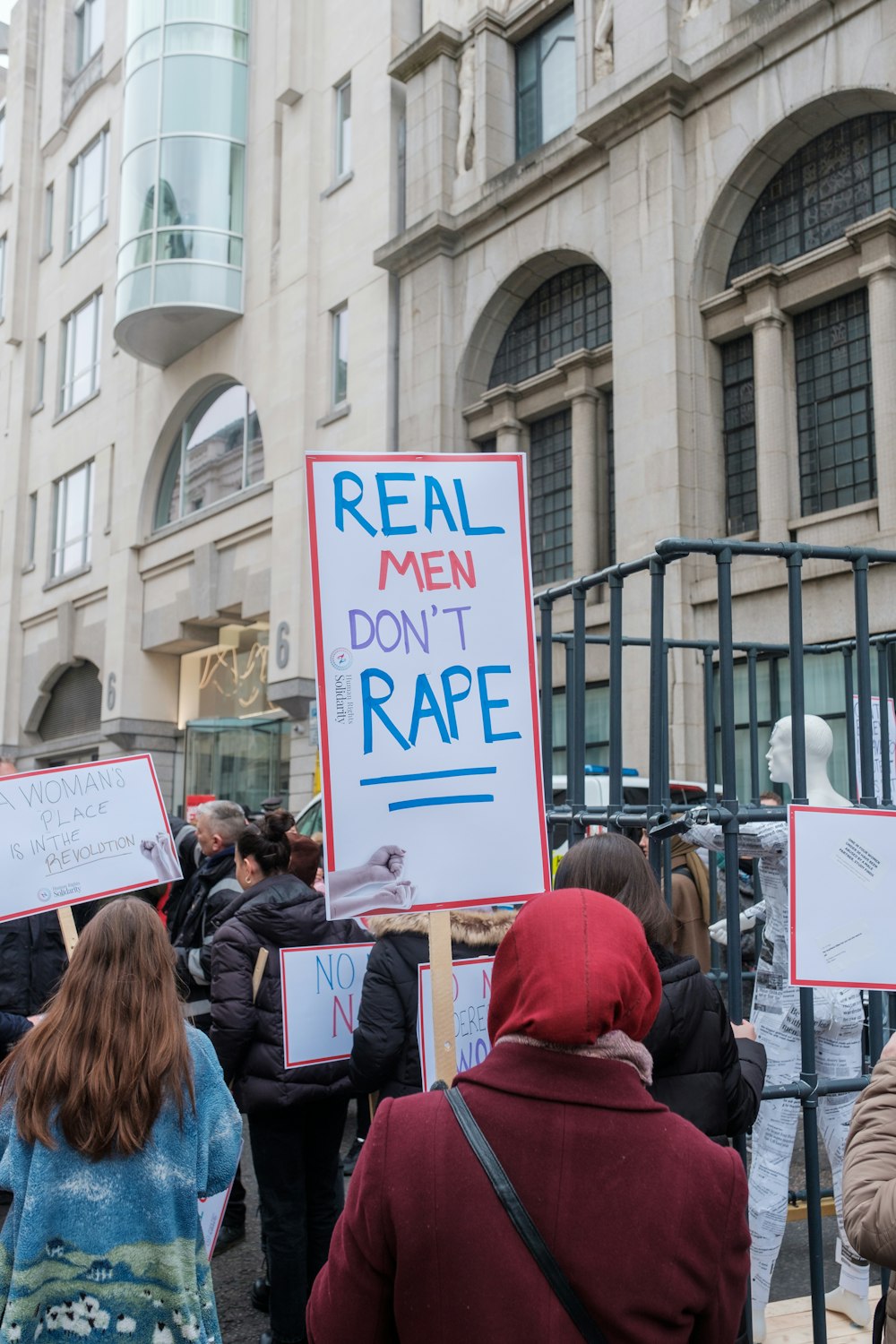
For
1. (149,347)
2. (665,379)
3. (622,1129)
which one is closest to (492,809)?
(622,1129)

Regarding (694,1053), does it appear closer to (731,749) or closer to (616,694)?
(731,749)

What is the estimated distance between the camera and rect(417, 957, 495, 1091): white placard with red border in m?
3.29

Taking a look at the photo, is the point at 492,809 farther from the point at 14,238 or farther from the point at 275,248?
the point at 14,238

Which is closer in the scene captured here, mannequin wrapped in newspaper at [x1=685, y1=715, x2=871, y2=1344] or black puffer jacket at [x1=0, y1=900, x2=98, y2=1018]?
mannequin wrapped in newspaper at [x1=685, y1=715, x2=871, y2=1344]

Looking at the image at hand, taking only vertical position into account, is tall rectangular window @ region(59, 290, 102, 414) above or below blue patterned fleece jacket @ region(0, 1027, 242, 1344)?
above

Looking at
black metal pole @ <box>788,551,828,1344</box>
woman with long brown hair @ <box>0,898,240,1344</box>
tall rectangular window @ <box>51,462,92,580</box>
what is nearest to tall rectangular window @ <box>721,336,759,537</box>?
black metal pole @ <box>788,551,828,1344</box>

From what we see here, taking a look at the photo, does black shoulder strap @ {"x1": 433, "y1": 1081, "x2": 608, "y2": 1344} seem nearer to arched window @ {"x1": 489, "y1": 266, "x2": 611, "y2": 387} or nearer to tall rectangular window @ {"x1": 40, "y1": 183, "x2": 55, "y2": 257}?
arched window @ {"x1": 489, "y1": 266, "x2": 611, "y2": 387}

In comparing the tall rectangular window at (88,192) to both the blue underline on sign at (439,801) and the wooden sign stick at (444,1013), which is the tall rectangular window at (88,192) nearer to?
the blue underline on sign at (439,801)

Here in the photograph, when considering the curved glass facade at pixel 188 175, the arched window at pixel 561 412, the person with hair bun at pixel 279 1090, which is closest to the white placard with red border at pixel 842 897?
the person with hair bun at pixel 279 1090

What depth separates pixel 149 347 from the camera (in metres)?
24.8

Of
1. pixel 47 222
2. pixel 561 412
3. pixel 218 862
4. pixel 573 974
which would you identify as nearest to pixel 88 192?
pixel 47 222

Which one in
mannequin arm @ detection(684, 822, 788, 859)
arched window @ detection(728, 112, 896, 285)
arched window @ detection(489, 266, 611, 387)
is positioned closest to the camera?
mannequin arm @ detection(684, 822, 788, 859)

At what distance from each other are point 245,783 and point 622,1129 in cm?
2093

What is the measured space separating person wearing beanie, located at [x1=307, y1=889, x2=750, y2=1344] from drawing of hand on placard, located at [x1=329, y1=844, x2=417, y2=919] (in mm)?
1206
